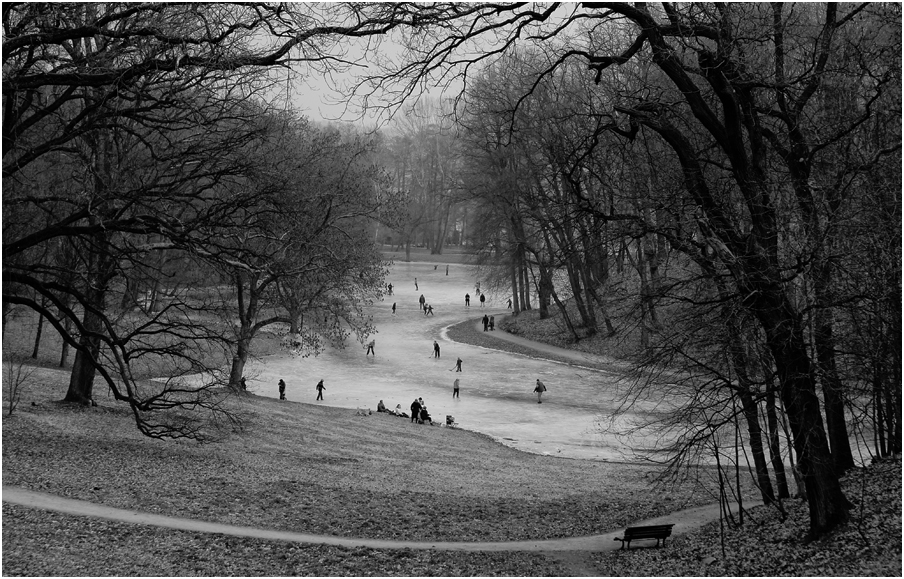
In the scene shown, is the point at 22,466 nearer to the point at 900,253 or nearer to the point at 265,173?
the point at 265,173

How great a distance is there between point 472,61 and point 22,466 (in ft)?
32.3

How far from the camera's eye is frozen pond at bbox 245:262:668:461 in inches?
1057

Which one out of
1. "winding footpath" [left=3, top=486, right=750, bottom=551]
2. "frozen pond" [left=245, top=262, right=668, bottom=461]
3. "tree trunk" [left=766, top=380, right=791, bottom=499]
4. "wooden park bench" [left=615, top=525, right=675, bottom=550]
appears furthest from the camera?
"frozen pond" [left=245, top=262, right=668, bottom=461]

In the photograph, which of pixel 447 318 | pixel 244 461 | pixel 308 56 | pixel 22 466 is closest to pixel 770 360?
pixel 308 56

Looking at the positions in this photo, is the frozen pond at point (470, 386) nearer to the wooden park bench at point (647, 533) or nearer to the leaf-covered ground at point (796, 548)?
the leaf-covered ground at point (796, 548)

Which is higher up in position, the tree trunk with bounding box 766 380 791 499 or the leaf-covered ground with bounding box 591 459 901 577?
the tree trunk with bounding box 766 380 791 499

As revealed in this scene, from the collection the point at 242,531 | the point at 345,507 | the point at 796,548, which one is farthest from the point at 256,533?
the point at 796,548

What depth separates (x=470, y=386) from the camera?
1442 inches

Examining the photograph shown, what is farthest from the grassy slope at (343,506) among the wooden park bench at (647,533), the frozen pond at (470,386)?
the frozen pond at (470,386)

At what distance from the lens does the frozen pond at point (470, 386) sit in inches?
1057

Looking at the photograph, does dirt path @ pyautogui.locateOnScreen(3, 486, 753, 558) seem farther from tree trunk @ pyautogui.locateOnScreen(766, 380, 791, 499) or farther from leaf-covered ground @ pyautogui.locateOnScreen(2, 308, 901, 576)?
tree trunk @ pyautogui.locateOnScreen(766, 380, 791, 499)

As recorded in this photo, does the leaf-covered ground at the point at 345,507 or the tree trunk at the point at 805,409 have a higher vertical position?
the tree trunk at the point at 805,409

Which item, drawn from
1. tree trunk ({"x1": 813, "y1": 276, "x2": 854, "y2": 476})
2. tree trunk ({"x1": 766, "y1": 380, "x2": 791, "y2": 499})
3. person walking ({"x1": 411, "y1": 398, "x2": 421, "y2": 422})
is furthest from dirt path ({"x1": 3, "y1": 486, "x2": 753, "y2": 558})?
person walking ({"x1": 411, "y1": 398, "x2": 421, "y2": 422})

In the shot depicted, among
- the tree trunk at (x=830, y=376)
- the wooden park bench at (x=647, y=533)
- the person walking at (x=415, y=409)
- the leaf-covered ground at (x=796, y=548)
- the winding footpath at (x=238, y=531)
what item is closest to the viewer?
the leaf-covered ground at (x=796, y=548)
